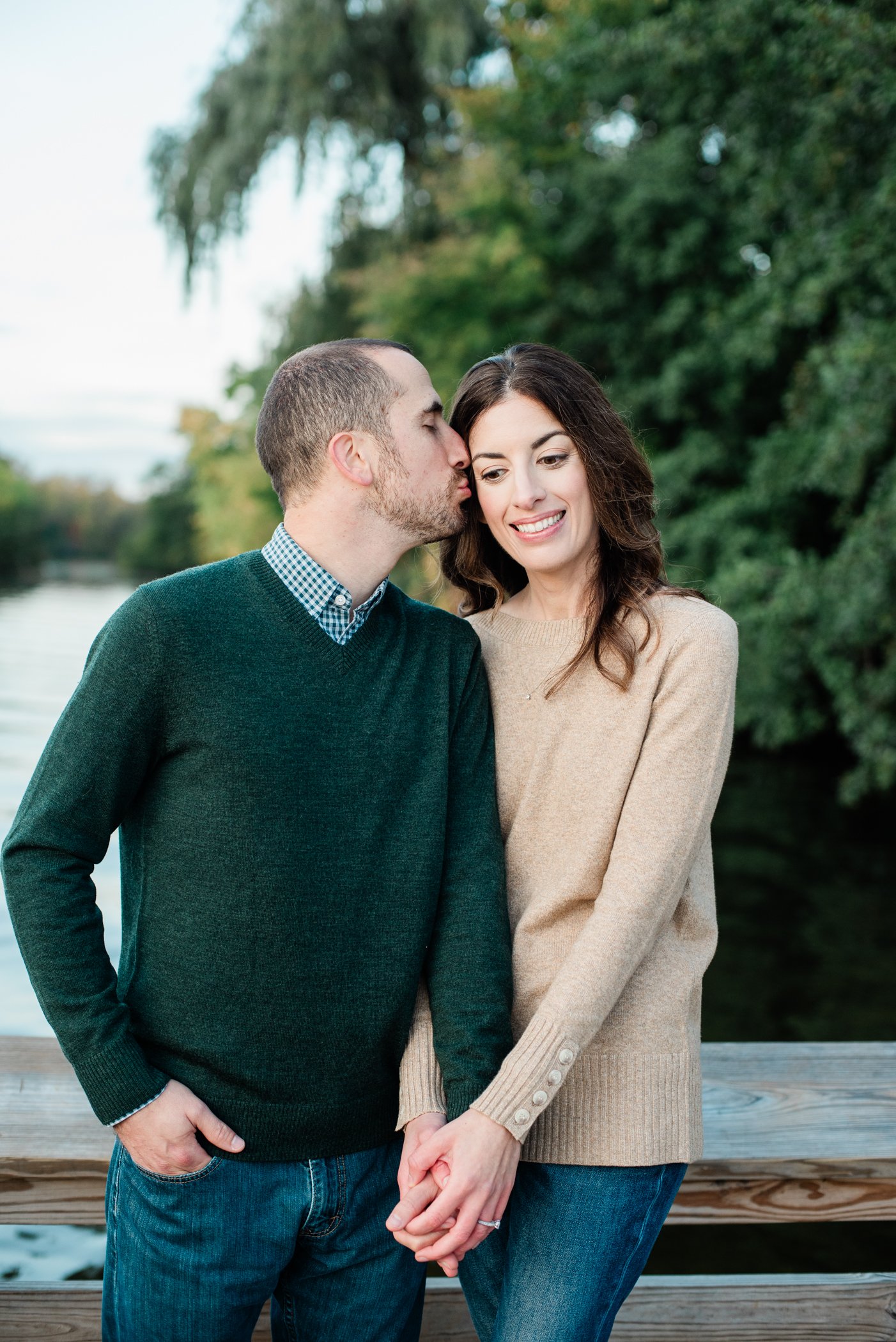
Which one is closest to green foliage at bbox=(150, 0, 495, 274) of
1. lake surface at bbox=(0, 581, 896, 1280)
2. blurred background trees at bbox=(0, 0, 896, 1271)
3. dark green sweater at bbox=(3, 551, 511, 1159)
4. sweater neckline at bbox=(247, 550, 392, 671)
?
blurred background trees at bbox=(0, 0, 896, 1271)

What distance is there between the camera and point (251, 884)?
1577 millimetres

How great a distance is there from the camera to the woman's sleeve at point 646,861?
5.16 ft

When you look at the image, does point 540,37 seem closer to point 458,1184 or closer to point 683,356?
point 683,356

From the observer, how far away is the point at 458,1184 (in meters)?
1.53

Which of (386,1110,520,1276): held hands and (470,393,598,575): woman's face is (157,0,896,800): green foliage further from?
(386,1110,520,1276): held hands

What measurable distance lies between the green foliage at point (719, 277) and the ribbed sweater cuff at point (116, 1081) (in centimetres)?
420

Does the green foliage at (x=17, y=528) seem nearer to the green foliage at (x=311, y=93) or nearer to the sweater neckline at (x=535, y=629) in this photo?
the green foliage at (x=311, y=93)

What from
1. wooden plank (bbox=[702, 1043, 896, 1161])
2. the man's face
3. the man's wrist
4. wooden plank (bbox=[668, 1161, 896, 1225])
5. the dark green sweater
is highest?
the man's face

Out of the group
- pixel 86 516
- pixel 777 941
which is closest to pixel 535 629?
pixel 777 941

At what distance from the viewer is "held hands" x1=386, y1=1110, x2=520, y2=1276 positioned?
1532 millimetres

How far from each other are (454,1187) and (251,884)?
1.56 feet

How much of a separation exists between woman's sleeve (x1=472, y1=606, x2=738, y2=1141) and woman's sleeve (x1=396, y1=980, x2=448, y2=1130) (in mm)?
114

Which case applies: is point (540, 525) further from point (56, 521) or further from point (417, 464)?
point (56, 521)

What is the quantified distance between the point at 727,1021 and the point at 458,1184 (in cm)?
477
